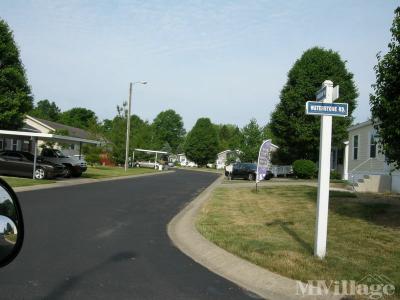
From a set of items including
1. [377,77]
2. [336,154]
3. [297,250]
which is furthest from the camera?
[336,154]

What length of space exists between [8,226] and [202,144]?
10335 centimetres

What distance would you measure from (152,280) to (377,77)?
24.9ft

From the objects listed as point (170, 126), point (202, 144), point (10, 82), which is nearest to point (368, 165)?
point (10, 82)

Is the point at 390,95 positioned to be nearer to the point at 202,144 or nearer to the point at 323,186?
the point at 323,186

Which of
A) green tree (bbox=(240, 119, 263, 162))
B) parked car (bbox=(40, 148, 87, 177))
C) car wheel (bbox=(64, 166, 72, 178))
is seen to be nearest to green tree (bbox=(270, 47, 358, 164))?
green tree (bbox=(240, 119, 263, 162))

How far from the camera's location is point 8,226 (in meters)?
2.93

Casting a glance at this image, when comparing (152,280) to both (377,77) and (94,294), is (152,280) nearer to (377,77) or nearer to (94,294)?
(94,294)

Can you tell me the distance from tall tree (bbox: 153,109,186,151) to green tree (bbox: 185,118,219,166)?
121ft

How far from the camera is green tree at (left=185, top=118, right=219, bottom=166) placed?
107 metres

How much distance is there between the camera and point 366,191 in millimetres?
23375

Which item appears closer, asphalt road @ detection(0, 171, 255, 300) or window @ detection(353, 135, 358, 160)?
asphalt road @ detection(0, 171, 255, 300)

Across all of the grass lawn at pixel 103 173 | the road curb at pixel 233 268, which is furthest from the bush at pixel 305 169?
the road curb at pixel 233 268

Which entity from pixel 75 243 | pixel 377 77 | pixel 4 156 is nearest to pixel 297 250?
pixel 75 243

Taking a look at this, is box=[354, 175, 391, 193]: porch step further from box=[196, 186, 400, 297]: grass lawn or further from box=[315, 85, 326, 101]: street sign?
box=[315, 85, 326, 101]: street sign
